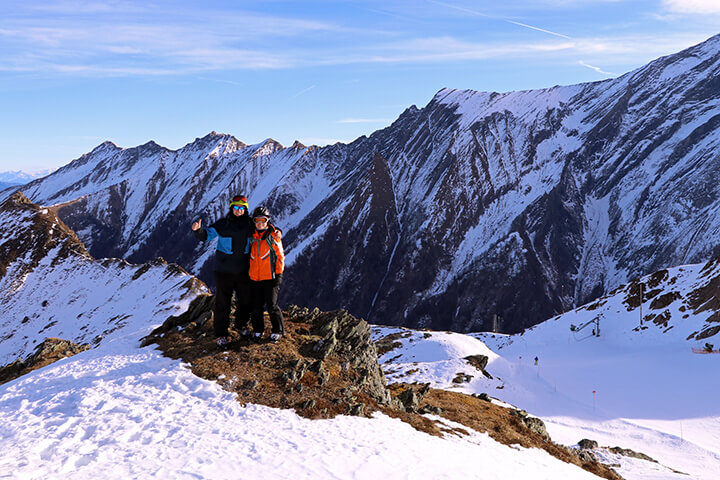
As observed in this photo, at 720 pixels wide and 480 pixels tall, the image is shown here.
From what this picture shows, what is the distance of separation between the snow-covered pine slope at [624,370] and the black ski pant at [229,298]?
18.6 m

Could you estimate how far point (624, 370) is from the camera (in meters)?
45.8

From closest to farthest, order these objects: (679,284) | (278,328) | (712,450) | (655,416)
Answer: (278,328) → (712,450) → (655,416) → (679,284)

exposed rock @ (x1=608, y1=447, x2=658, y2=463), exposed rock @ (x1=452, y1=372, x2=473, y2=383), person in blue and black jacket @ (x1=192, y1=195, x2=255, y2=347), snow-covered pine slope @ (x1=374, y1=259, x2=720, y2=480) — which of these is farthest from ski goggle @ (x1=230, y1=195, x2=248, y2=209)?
exposed rock @ (x1=452, y1=372, x2=473, y2=383)

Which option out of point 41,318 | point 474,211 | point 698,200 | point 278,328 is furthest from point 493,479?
point 474,211

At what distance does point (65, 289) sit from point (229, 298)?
93.3m

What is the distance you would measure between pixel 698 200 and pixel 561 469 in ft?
471

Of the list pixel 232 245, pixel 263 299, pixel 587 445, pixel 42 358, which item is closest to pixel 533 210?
pixel 587 445

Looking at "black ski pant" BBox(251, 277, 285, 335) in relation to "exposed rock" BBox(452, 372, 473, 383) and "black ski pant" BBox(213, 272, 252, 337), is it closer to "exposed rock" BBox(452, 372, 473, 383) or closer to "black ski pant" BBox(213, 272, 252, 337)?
"black ski pant" BBox(213, 272, 252, 337)

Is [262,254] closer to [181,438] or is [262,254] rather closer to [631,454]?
[181,438]

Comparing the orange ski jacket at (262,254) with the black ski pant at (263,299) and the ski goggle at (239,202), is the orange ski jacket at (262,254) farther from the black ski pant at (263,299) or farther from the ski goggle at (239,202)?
the ski goggle at (239,202)

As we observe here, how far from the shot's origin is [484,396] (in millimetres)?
28000

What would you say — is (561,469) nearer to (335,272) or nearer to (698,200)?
(698,200)

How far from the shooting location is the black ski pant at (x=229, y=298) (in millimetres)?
14164

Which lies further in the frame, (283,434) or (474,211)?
(474,211)
